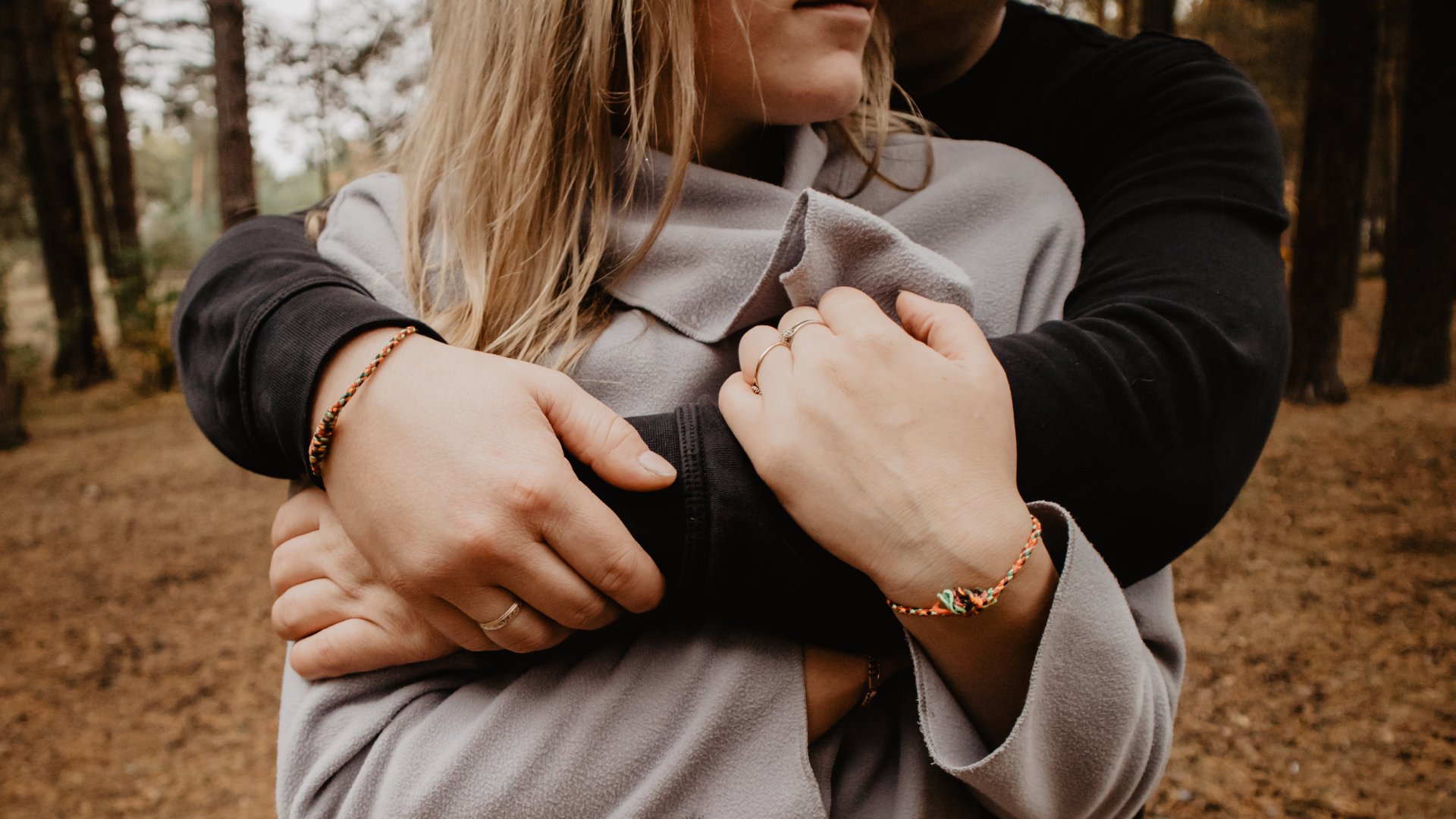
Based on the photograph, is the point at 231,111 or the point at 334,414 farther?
the point at 231,111

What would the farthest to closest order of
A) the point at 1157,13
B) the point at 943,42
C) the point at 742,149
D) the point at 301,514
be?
the point at 1157,13
the point at 943,42
the point at 742,149
the point at 301,514

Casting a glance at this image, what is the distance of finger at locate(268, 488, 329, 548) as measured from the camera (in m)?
1.16

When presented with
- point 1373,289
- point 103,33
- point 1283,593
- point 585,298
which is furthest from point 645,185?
point 1373,289

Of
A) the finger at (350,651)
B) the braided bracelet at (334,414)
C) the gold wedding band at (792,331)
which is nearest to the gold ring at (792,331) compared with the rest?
the gold wedding band at (792,331)

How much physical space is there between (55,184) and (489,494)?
14063 millimetres

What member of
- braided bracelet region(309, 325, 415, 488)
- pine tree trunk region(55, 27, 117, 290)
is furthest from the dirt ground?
pine tree trunk region(55, 27, 117, 290)

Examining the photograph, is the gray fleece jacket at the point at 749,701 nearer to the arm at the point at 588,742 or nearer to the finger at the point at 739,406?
the arm at the point at 588,742

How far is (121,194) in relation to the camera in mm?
13148

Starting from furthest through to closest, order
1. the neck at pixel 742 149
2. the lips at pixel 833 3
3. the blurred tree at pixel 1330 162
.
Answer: the blurred tree at pixel 1330 162 < the neck at pixel 742 149 < the lips at pixel 833 3

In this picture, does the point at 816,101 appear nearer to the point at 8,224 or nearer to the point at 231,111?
the point at 231,111

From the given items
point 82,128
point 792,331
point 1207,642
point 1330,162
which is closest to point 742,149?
point 792,331

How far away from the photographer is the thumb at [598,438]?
0.90 m

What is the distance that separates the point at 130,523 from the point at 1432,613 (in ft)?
28.8

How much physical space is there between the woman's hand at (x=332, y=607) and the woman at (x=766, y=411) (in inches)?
1.6
